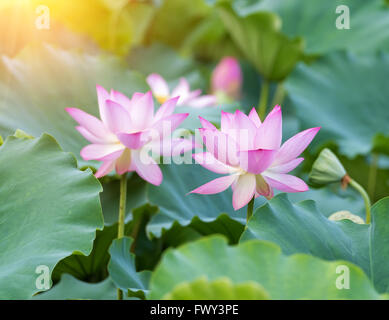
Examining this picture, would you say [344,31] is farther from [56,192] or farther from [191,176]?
[56,192]

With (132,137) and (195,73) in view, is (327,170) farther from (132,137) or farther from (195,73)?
(195,73)

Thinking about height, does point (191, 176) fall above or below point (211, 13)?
below

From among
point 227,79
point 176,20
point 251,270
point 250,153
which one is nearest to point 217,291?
point 251,270

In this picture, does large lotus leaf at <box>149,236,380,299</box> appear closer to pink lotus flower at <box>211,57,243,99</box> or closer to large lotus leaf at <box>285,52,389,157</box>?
large lotus leaf at <box>285,52,389,157</box>

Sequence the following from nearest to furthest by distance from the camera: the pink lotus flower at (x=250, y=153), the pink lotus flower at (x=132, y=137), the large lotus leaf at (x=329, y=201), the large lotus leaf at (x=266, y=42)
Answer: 1. the pink lotus flower at (x=250, y=153)
2. the pink lotus flower at (x=132, y=137)
3. the large lotus leaf at (x=329, y=201)
4. the large lotus leaf at (x=266, y=42)

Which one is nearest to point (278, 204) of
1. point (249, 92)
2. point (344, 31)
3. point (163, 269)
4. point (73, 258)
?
point (163, 269)

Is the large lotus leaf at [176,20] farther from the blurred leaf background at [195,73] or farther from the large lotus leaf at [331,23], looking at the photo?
the large lotus leaf at [331,23]

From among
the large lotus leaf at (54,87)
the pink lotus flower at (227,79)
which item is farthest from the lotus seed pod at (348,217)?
the pink lotus flower at (227,79)
